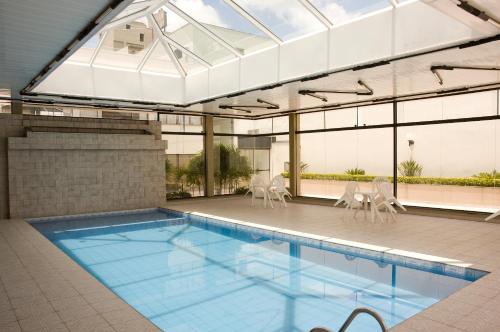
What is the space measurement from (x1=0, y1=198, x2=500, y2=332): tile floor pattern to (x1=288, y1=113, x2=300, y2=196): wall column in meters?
4.11

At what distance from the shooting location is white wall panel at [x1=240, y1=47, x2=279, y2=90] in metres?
8.27

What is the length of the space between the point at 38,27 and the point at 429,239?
6895 mm

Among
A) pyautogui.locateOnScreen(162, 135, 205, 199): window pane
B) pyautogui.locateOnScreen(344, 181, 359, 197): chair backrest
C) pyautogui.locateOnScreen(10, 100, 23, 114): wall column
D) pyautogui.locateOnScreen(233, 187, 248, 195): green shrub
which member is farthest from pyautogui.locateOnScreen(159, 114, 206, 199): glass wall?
pyautogui.locateOnScreen(344, 181, 359, 197): chair backrest

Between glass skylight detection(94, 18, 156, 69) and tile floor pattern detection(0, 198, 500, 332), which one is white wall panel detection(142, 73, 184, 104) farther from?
tile floor pattern detection(0, 198, 500, 332)

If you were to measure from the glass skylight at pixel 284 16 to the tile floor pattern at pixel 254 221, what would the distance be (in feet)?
13.2

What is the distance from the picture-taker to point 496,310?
12.0 ft

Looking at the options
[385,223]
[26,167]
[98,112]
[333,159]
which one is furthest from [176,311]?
[333,159]

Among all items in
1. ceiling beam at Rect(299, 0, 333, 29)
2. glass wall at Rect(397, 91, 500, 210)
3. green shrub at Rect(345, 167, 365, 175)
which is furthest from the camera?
green shrub at Rect(345, 167, 365, 175)

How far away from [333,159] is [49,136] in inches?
343

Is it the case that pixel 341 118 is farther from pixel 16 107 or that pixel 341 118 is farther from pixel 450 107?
pixel 16 107

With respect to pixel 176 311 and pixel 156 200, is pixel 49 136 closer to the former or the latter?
pixel 156 200

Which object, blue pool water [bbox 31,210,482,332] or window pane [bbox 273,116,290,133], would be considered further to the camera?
window pane [bbox 273,116,290,133]

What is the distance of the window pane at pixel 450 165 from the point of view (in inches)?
377

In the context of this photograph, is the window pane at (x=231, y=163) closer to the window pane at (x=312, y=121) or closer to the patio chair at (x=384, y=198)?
the window pane at (x=312, y=121)
